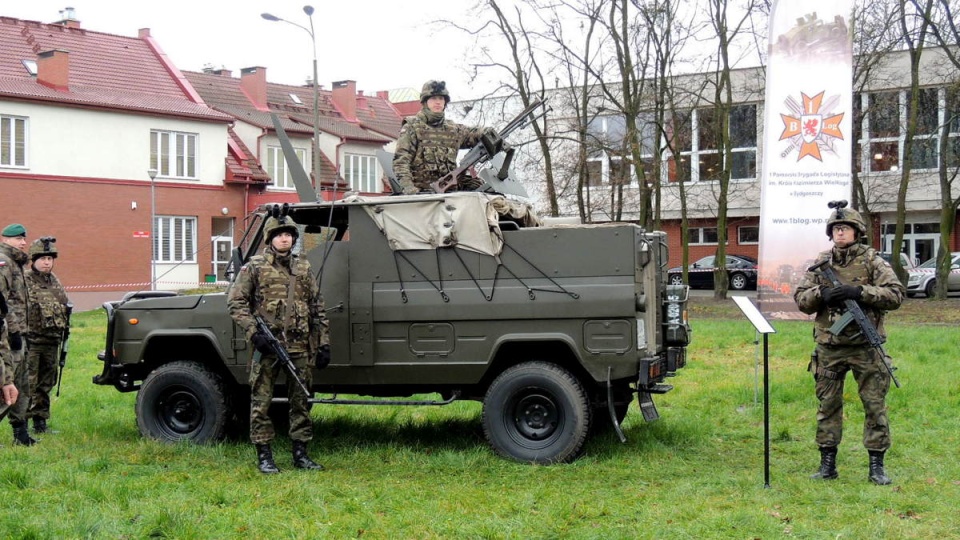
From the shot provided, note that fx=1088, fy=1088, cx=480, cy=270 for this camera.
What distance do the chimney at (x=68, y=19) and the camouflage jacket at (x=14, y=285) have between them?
2915 centimetres

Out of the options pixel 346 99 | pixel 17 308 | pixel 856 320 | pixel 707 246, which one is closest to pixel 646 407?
pixel 856 320

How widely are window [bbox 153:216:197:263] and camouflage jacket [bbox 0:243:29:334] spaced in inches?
968

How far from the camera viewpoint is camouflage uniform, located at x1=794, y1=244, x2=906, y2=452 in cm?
739

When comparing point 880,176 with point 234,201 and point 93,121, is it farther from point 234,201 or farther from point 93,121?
point 93,121

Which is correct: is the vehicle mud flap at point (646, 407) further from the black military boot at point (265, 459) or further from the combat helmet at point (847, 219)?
the black military boot at point (265, 459)

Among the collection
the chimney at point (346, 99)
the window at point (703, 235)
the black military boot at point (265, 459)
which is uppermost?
the chimney at point (346, 99)

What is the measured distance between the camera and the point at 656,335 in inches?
335

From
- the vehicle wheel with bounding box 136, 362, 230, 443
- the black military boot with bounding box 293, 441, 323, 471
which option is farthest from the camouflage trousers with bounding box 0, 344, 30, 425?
the black military boot with bounding box 293, 441, 323, 471

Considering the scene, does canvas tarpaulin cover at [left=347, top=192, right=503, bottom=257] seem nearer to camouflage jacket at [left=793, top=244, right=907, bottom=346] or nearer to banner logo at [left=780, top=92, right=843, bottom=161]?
camouflage jacket at [left=793, top=244, right=907, bottom=346]

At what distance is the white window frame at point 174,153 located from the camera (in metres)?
33.8

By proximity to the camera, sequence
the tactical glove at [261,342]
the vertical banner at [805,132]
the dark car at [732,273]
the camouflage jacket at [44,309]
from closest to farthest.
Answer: the tactical glove at [261,342]
the camouflage jacket at [44,309]
the vertical banner at [805,132]
the dark car at [732,273]

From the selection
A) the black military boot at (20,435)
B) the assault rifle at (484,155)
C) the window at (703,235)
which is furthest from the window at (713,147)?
the black military boot at (20,435)

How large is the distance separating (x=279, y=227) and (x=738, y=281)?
2966 cm

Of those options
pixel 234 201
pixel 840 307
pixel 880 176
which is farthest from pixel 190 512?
pixel 880 176
